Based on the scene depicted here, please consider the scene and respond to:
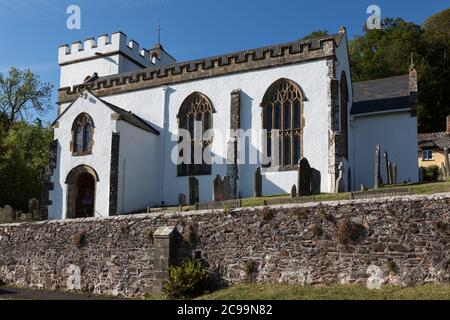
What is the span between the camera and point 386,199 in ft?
43.0

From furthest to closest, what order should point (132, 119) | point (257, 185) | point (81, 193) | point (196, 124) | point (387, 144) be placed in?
point (387, 144) → point (196, 124) → point (132, 119) → point (81, 193) → point (257, 185)

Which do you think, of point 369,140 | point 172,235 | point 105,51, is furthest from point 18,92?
point 172,235

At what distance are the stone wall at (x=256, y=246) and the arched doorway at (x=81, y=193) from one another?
21.5ft

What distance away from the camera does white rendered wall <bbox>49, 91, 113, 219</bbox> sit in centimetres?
2523

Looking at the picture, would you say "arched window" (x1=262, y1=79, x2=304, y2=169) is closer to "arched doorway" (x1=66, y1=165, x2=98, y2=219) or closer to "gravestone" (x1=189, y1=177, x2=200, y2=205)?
"gravestone" (x1=189, y1=177, x2=200, y2=205)

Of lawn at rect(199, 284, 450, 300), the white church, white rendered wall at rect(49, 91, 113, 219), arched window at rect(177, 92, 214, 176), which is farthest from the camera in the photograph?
arched window at rect(177, 92, 214, 176)

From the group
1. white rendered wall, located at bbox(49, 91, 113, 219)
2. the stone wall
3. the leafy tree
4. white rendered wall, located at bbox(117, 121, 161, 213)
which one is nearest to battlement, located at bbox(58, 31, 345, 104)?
white rendered wall, located at bbox(117, 121, 161, 213)

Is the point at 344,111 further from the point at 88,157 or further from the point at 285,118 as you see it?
the point at 88,157

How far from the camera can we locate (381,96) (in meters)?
30.8

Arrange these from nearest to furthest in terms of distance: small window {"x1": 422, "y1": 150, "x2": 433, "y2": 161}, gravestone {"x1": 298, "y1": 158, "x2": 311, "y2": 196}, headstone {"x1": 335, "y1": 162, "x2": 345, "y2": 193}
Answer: gravestone {"x1": 298, "y1": 158, "x2": 311, "y2": 196}
headstone {"x1": 335, "y1": 162, "x2": 345, "y2": 193}
small window {"x1": 422, "y1": 150, "x2": 433, "y2": 161}

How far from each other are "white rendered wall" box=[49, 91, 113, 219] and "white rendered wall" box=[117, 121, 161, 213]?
0.73 m

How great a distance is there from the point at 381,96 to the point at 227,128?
10943 mm

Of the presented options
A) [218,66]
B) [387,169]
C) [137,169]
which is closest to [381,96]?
[387,169]
